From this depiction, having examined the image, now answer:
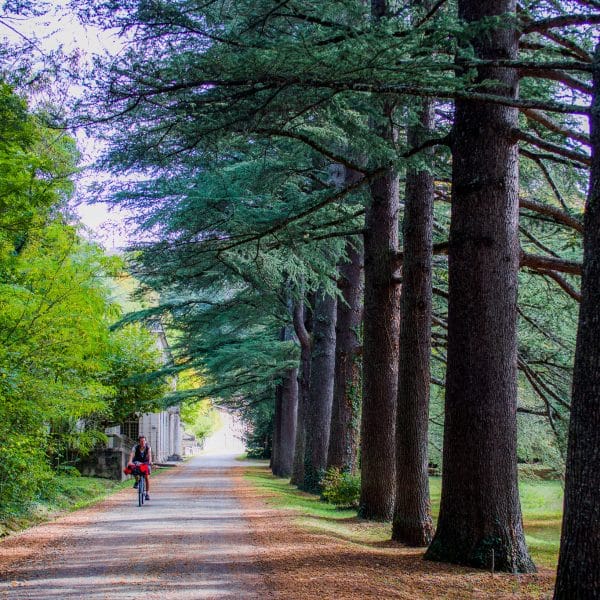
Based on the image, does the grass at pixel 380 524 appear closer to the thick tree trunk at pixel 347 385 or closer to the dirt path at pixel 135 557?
the thick tree trunk at pixel 347 385

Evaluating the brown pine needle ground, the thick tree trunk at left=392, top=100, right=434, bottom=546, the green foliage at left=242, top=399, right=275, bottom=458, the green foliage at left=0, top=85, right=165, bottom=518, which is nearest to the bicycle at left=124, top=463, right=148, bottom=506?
the green foliage at left=0, top=85, right=165, bottom=518

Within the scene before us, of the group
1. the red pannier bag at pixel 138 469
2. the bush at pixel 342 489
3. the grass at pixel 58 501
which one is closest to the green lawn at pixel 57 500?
the grass at pixel 58 501

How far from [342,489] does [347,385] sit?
2499 millimetres

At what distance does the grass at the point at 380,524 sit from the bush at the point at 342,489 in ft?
0.76

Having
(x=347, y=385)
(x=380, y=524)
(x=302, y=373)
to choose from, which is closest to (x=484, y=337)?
(x=380, y=524)

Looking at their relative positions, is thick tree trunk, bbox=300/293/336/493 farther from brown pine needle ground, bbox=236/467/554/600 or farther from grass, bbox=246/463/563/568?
brown pine needle ground, bbox=236/467/554/600

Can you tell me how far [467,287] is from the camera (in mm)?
9375

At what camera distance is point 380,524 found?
14.0 meters

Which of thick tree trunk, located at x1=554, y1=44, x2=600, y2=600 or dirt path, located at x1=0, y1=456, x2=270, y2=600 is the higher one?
thick tree trunk, located at x1=554, y1=44, x2=600, y2=600

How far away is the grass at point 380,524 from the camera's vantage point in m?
12.5

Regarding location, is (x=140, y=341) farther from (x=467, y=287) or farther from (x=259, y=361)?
(x=467, y=287)

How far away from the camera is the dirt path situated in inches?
304

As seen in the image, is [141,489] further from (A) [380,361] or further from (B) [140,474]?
(A) [380,361]

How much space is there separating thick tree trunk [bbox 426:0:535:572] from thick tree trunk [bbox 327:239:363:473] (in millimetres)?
8845
